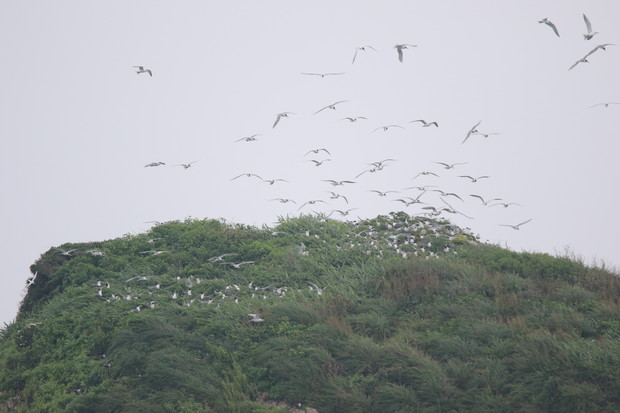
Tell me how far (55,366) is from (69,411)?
2105 mm

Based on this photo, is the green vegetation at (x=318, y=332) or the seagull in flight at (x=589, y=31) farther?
the seagull in flight at (x=589, y=31)

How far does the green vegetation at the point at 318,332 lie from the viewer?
13.6m

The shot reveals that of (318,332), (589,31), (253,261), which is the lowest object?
(318,332)

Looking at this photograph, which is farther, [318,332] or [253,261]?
[253,261]

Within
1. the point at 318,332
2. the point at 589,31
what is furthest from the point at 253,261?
A: the point at 589,31

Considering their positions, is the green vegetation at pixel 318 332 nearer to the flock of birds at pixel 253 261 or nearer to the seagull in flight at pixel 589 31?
the flock of birds at pixel 253 261

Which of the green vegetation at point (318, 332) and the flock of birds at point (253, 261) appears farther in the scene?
the flock of birds at point (253, 261)

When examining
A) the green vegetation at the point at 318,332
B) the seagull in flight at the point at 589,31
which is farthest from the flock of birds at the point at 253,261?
the seagull in flight at the point at 589,31

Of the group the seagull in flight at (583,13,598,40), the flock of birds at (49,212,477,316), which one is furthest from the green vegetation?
the seagull in flight at (583,13,598,40)

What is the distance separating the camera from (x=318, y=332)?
52.2ft

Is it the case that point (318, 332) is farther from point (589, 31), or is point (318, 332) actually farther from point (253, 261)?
point (589, 31)

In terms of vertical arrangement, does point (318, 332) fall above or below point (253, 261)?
below

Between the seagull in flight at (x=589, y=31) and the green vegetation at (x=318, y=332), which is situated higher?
the seagull in flight at (x=589, y=31)

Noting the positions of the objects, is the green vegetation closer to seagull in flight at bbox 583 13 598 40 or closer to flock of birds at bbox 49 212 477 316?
flock of birds at bbox 49 212 477 316
